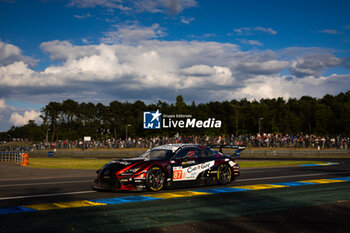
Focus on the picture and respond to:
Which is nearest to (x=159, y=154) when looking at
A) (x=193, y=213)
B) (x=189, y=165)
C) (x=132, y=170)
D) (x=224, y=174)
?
(x=189, y=165)

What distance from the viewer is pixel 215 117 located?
118m

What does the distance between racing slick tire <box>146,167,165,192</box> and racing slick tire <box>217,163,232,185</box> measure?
2.42m

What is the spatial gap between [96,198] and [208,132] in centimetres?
8527

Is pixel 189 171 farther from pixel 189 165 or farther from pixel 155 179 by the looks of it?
pixel 155 179

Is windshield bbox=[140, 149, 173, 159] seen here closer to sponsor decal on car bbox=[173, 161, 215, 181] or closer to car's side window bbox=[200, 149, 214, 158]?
sponsor decal on car bbox=[173, 161, 215, 181]

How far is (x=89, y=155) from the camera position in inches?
2069

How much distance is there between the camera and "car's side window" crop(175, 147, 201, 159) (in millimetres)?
12180

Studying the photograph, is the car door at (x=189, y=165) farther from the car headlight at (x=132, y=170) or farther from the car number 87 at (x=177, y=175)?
the car headlight at (x=132, y=170)

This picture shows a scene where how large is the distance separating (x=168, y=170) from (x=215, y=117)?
10762 cm

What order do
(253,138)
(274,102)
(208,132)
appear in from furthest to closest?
1. (274,102)
2. (208,132)
3. (253,138)

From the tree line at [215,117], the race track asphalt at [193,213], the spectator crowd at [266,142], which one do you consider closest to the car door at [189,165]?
the race track asphalt at [193,213]

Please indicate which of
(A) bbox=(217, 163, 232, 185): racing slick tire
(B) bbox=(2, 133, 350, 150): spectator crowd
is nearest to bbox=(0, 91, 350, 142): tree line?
(B) bbox=(2, 133, 350, 150): spectator crowd

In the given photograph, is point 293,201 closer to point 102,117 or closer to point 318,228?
point 318,228

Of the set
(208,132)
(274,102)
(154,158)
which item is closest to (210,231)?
(154,158)
